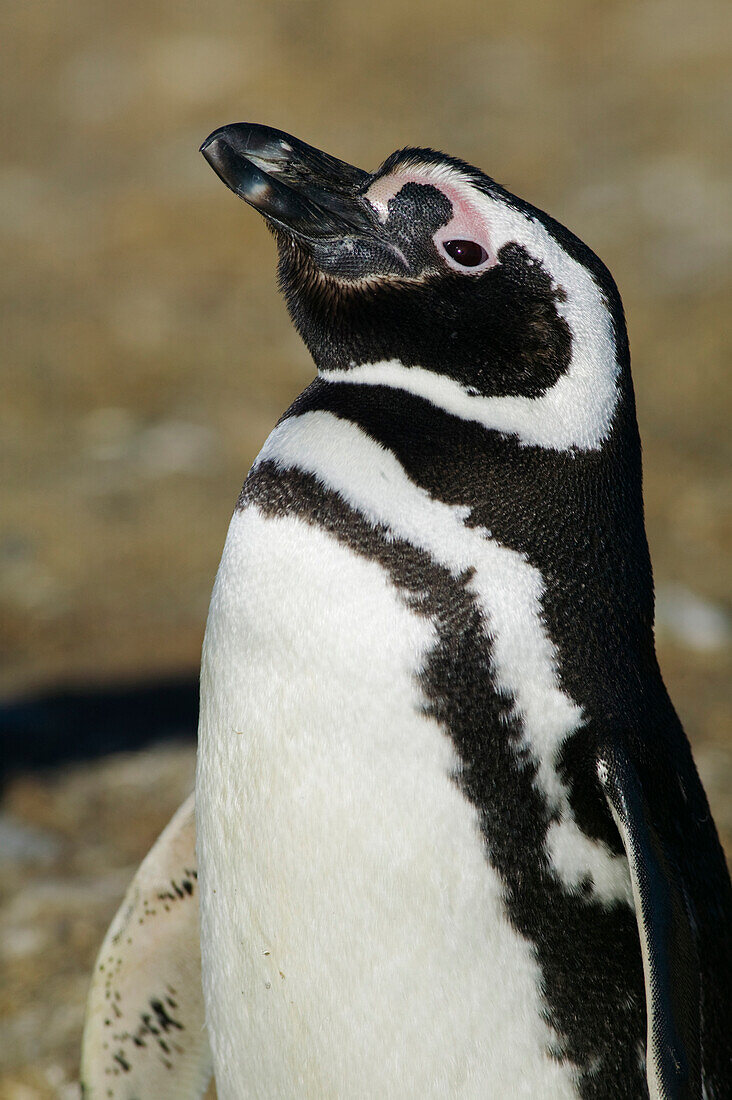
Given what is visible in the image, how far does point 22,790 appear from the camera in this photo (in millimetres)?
2869

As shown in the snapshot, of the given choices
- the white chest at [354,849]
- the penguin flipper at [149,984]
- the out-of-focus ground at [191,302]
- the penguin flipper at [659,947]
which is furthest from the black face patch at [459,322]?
the out-of-focus ground at [191,302]

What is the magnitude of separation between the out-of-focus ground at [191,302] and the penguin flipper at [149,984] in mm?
242

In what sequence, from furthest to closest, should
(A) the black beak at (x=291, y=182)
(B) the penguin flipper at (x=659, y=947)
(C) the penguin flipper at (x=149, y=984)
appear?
(C) the penguin flipper at (x=149, y=984) → (A) the black beak at (x=291, y=182) → (B) the penguin flipper at (x=659, y=947)

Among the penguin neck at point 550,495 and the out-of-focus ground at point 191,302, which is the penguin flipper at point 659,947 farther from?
the out-of-focus ground at point 191,302

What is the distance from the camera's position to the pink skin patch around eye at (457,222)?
4.60 ft

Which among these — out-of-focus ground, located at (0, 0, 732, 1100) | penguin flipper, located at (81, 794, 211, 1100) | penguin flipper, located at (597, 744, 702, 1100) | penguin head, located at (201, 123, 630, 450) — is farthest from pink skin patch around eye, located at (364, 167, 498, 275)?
out-of-focus ground, located at (0, 0, 732, 1100)

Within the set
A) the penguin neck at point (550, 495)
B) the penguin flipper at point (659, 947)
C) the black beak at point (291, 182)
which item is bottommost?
the penguin flipper at point (659, 947)

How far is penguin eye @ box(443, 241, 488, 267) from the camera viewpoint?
141 cm

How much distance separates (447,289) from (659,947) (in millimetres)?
767

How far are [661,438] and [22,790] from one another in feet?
10.8

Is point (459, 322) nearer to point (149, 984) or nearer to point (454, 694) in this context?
point (454, 694)

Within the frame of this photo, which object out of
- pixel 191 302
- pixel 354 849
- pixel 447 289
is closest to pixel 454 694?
pixel 354 849

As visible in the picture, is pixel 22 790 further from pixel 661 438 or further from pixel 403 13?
pixel 403 13

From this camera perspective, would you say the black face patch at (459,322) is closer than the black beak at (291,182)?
Yes
